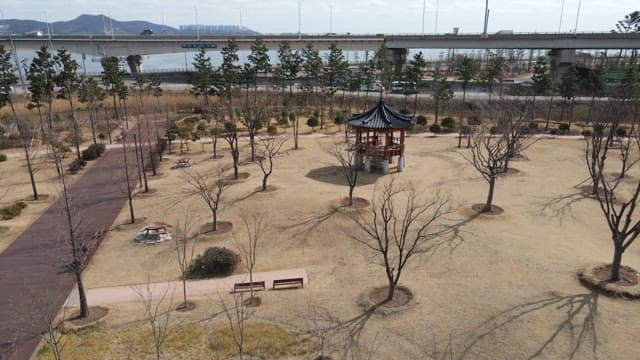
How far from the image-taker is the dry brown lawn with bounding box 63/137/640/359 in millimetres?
14469

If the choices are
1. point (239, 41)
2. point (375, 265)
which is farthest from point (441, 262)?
point (239, 41)

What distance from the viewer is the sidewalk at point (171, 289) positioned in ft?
57.3

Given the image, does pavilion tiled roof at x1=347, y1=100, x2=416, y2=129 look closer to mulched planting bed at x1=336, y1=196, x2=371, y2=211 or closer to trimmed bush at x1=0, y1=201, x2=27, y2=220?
mulched planting bed at x1=336, y1=196, x2=371, y2=211

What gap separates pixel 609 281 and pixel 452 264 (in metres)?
5.58

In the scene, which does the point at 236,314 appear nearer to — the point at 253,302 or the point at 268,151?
the point at 253,302

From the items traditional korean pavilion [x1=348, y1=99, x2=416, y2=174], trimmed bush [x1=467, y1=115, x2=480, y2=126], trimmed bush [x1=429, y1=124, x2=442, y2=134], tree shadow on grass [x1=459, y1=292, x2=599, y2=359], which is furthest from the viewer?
trimmed bush [x1=429, y1=124, x2=442, y2=134]

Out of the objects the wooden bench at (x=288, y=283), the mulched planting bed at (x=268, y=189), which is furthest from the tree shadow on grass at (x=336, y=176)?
the wooden bench at (x=288, y=283)

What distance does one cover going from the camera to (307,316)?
15.8 metres

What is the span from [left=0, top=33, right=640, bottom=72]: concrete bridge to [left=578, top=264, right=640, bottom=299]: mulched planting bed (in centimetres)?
6353

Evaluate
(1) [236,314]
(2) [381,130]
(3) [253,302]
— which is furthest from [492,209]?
(1) [236,314]

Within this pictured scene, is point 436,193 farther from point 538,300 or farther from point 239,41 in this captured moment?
point 239,41

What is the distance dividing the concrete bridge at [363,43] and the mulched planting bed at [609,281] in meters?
63.5

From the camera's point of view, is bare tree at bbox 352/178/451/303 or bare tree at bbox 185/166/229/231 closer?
bare tree at bbox 352/178/451/303

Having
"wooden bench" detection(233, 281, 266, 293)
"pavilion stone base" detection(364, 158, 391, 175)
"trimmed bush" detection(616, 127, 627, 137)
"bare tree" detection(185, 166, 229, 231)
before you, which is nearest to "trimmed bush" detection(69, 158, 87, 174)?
"bare tree" detection(185, 166, 229, 231)
